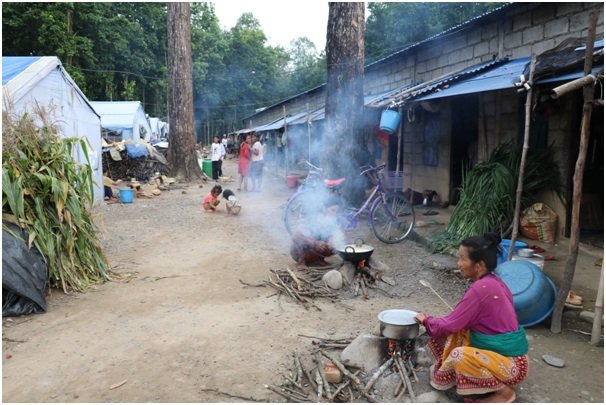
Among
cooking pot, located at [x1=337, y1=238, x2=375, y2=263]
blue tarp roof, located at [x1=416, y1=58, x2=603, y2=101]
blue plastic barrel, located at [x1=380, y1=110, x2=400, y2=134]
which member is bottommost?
cooking pot, located at [x1=337, y1=238, x2=375, y2=263]

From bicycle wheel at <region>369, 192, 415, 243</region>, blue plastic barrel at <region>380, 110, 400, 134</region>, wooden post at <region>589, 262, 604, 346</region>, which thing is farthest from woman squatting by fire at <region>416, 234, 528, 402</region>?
blue plastic barrel at <region>380, 110, 400, 134</region>

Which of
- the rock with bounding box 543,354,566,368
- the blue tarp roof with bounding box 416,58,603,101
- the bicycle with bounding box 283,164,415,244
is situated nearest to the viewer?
Result: the rock with bounding box 543,354,566,368

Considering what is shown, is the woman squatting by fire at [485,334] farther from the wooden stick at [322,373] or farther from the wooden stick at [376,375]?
the wooden stick at [322,373]

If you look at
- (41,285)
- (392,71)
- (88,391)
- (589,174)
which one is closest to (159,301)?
(41,285)

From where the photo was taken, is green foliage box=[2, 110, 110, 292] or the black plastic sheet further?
green foliage box=[2, 110, 110, 292]

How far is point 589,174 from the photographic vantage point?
714cm

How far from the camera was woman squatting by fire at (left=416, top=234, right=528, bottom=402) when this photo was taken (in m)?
2.78

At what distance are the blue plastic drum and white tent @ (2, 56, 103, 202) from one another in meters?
5.39

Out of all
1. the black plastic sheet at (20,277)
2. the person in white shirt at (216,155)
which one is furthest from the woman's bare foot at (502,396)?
the person in white shirt at (216,155)

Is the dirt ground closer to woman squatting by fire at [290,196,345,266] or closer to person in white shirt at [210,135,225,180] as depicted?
woman squatting by fire at [290,196,345,266]

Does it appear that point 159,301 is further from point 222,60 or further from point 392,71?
point 222,60

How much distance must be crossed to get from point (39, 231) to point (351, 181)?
226 inches

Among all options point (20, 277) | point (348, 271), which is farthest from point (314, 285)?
point (20, 277)

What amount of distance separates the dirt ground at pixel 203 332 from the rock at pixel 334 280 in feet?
0.98
